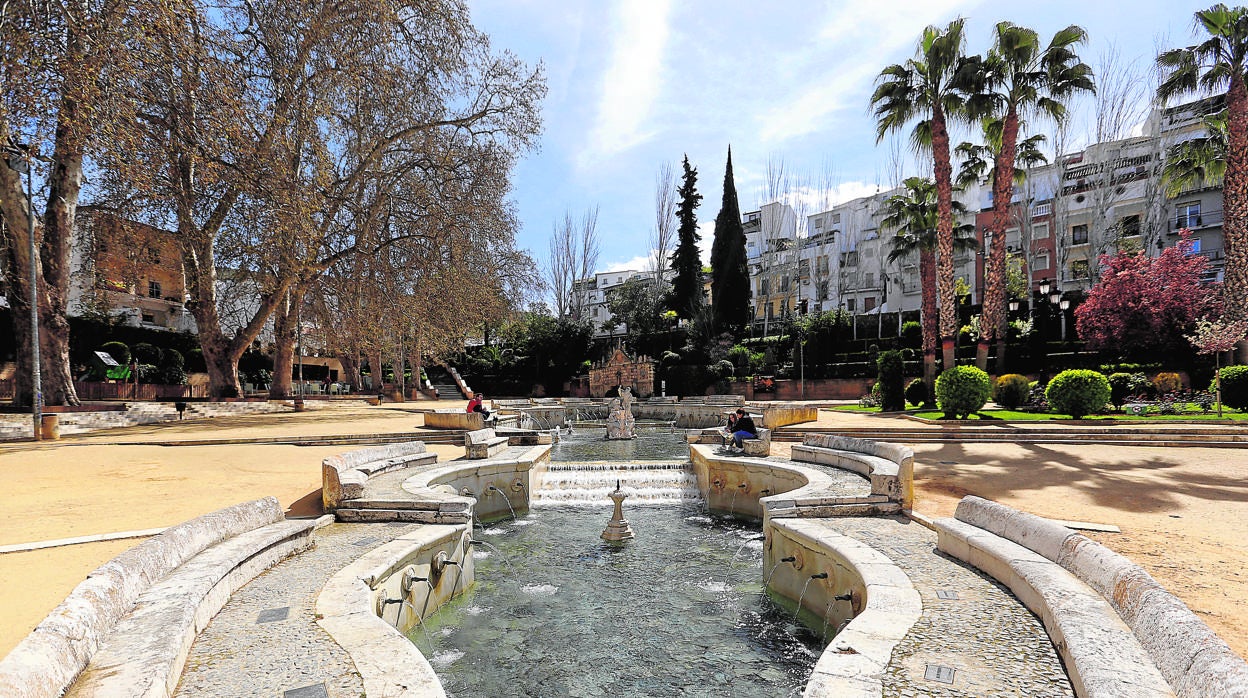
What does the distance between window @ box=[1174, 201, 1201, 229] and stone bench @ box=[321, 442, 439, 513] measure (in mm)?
46209

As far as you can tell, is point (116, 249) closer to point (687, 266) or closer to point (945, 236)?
point (945, 236)

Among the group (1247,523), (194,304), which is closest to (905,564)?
(1247,523)

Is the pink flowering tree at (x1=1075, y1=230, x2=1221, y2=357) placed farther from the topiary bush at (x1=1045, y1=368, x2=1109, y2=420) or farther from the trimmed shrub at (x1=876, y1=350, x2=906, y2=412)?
the trimmed shrub at (x1=876, y1=350, x2=906, y2=412)

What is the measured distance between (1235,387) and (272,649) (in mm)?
22556

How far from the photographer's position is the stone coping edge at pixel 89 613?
2.57 meters

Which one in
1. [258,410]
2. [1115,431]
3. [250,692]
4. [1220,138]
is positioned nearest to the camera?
[250,692]

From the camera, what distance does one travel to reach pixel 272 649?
354 centimetres

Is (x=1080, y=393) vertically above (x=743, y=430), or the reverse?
(x=1080, y=393)

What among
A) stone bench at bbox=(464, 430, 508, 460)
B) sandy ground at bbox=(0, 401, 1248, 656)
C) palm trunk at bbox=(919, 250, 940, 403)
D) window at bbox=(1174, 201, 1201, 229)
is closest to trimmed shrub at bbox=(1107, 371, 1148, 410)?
palm trunk at bbox=(919, 250, 940, 403)

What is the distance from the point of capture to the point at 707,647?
4941mm

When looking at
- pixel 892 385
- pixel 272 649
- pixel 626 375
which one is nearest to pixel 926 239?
pixel 892 385

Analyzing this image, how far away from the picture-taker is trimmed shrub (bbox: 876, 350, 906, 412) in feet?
66.5

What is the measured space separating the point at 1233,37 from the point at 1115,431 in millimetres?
12796

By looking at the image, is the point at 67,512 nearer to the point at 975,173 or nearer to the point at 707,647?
the point at 707,647
